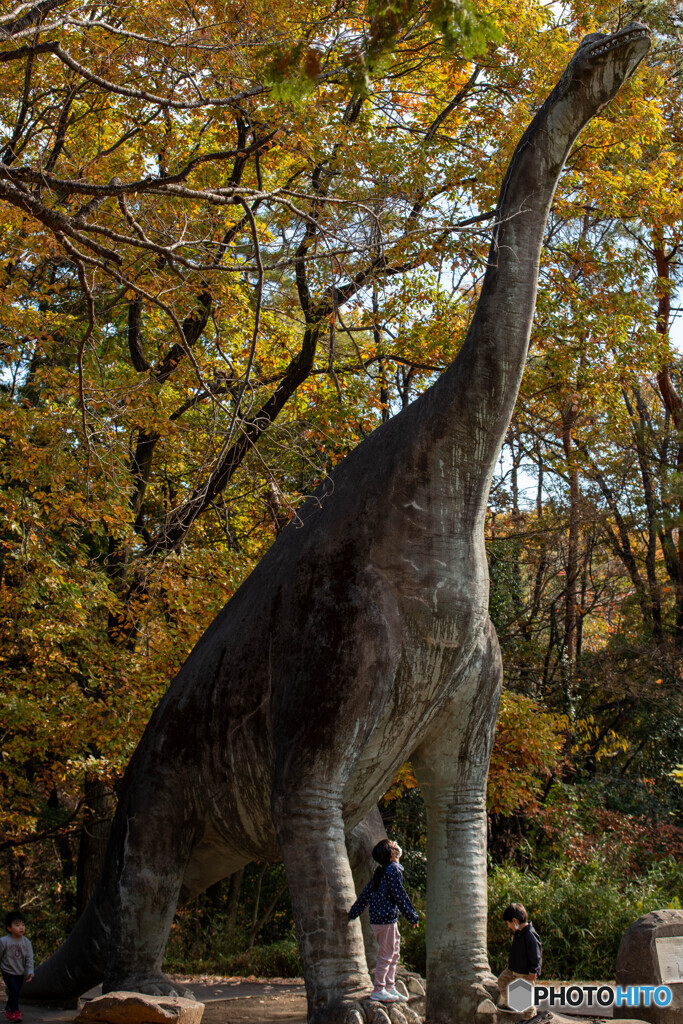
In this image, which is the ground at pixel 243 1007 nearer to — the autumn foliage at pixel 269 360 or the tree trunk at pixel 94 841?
the autumn foliage at pixel 269 360

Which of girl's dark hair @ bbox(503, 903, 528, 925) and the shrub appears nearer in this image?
girl's dark hair @ bbox(503, 903, 528, 925)

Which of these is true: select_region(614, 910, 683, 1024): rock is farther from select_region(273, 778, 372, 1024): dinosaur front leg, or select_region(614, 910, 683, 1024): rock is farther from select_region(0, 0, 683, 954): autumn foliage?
select_region(0, 0, 683, 954): autumn foliage

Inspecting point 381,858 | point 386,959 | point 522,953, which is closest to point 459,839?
point 381,858

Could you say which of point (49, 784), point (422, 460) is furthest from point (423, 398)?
point (49, 784)

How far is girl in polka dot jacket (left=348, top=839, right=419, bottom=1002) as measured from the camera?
4426mm

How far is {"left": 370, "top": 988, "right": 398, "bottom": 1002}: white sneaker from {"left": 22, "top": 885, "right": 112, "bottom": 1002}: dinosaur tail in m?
2.18

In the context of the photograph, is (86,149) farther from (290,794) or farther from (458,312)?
(290,794)

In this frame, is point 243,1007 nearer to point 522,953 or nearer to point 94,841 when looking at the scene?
point 522,953

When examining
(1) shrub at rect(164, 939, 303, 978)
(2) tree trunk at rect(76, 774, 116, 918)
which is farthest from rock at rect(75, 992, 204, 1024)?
(2) tree trunk at rect(76, 774, 116, 918)

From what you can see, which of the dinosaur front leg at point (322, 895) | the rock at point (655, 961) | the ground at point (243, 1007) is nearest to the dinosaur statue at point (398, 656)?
the dinosaur front leg at point (322, 895)

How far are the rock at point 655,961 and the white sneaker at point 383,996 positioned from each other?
7.42 feet

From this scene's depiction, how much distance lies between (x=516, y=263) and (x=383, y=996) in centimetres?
343

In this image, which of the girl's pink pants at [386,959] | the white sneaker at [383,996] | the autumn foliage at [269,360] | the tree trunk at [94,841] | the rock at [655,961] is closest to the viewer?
the white sneaker at [383,996]

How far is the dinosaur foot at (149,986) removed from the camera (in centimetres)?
514
